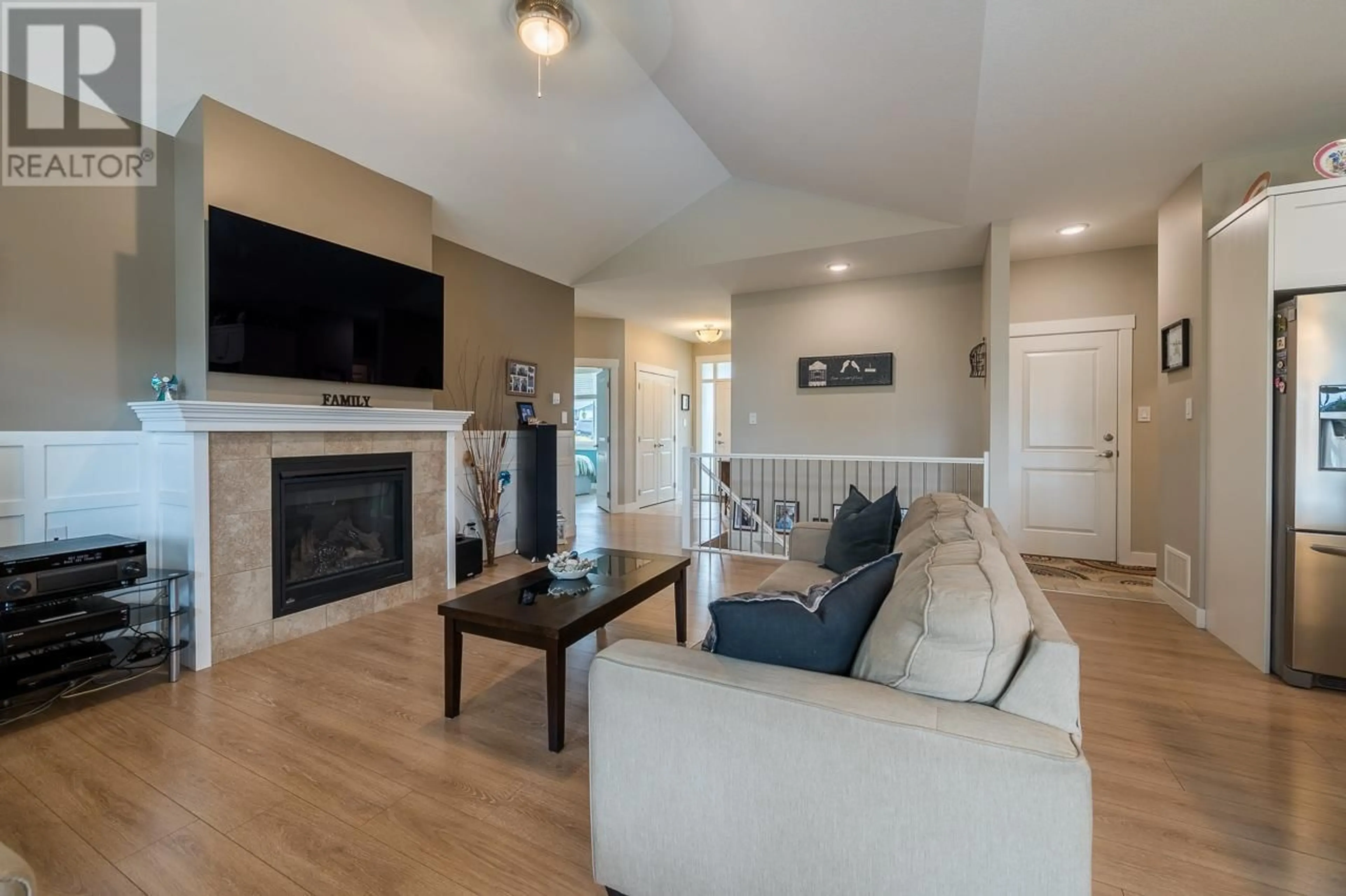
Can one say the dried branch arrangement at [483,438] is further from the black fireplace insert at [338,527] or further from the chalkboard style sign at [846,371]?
the chalkboard style sign at [846,371]

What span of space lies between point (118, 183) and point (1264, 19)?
4990 millimetres

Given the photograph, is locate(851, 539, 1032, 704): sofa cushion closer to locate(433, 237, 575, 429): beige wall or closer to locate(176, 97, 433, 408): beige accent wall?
locate(176, 97, 433, 408): beige accent wall

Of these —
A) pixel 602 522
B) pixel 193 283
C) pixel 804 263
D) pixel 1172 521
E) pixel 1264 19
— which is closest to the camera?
pixel 1264 19

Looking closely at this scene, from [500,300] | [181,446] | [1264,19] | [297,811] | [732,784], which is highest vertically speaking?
[1264,19]

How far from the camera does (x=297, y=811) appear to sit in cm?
163

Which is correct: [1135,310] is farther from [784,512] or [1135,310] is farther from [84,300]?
[84,300]

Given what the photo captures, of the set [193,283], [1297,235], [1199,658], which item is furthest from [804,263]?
[193,283]

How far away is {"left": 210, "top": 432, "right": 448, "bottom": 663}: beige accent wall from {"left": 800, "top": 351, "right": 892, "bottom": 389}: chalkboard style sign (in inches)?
149

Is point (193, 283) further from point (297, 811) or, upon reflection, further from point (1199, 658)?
point (1199, 658)

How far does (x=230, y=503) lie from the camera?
2732 mm

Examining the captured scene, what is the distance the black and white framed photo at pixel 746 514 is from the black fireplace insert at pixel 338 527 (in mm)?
3014

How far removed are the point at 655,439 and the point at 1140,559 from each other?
5.47 meters

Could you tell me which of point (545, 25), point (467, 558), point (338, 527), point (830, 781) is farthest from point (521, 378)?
point (830, 781)

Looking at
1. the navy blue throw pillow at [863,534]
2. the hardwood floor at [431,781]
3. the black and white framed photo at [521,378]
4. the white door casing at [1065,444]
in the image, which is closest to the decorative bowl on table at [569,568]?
the hardwood floor at [431,781]
